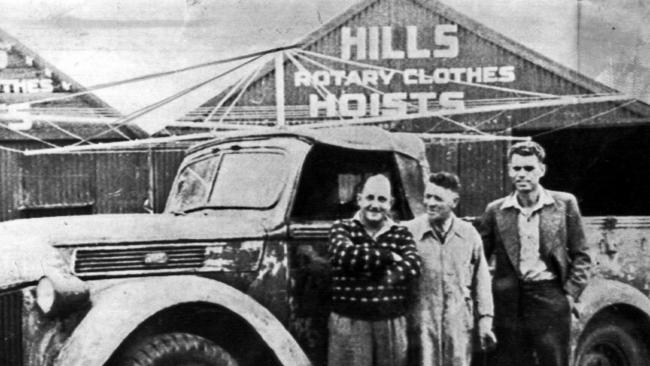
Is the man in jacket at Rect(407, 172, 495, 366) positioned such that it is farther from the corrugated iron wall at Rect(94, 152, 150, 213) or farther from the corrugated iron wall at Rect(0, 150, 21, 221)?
the corrugated iron wall at Rect(0, 150, 21, 221)

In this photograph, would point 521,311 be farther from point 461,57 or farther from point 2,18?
point 2,18

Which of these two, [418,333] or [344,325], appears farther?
[418,333]

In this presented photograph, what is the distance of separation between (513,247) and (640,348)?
1.29m

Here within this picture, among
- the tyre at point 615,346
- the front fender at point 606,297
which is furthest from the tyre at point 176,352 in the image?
the tyre at point 615,346

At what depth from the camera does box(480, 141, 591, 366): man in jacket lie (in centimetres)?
365

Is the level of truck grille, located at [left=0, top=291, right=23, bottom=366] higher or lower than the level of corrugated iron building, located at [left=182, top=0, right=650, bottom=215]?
lower

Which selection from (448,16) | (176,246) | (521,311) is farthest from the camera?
(448,16)

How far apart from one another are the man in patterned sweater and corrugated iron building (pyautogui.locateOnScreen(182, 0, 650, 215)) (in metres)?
1.49

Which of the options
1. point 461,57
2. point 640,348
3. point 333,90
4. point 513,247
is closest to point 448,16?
point 461,57

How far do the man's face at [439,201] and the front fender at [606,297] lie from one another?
1.13 m

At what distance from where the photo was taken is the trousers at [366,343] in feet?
10.3

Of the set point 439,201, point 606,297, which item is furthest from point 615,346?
point 439,201

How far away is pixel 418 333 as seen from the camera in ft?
11.2

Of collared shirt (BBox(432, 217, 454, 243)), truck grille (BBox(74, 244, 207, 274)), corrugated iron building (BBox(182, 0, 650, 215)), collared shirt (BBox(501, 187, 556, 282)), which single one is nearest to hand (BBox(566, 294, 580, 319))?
collared shirt (BBox(501, 187, 556, 282))
